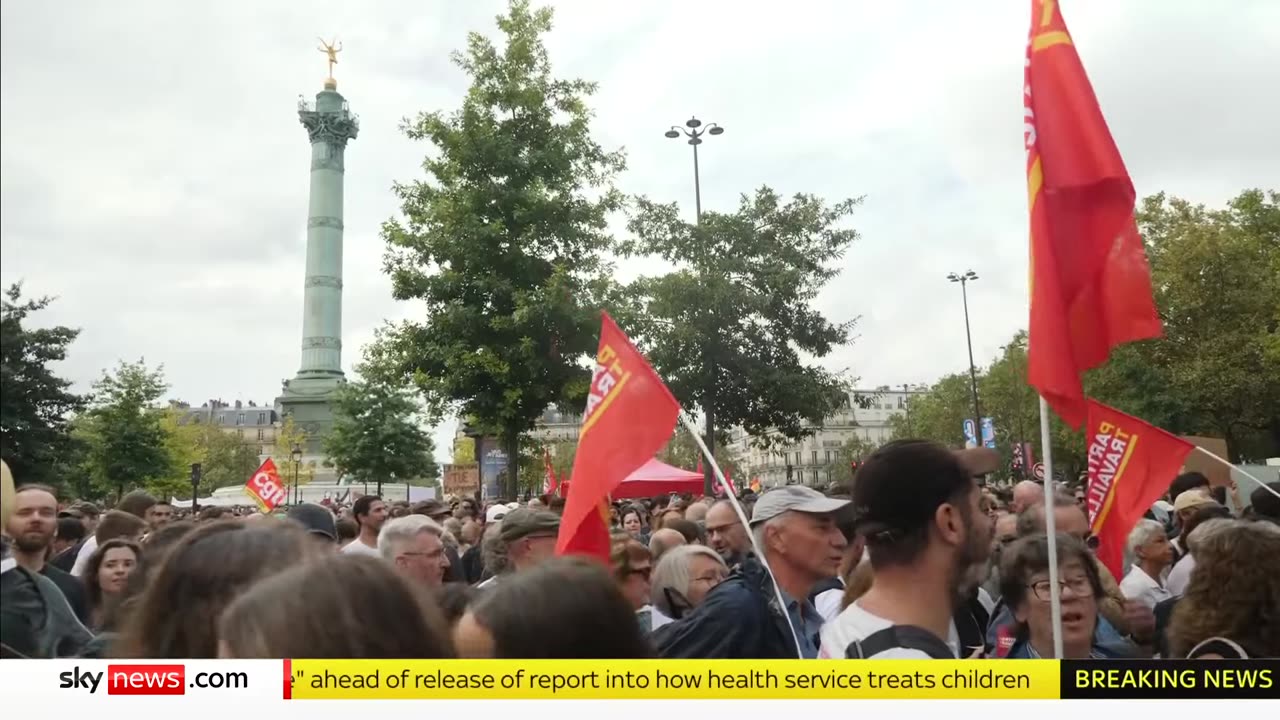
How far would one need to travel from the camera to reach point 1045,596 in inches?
145

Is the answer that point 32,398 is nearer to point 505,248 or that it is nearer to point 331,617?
point 331,617

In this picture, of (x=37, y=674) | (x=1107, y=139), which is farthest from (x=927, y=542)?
(x=37, y=674)

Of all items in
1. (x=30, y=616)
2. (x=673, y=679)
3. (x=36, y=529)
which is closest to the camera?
(x=673, y=679)

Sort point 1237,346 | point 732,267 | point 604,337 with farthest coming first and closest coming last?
point 732,267 < point 1237,346 < point 604,337

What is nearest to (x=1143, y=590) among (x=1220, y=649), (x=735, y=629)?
(x=1220, y=649)

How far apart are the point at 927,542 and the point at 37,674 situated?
3.04 m

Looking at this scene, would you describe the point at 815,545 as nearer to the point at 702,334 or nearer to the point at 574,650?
the point at 574,650

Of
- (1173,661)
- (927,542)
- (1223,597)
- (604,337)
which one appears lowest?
(1173,661)

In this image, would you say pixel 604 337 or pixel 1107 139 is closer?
pixel 1107 139

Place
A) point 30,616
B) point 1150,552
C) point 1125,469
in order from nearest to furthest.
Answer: point 30,616 < point 1150,552 < point 1125,469

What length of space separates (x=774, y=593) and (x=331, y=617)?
2165 mm

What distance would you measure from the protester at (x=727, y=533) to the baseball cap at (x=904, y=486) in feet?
9.78

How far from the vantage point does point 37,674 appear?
356cm

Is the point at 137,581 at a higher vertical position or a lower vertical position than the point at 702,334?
lower
